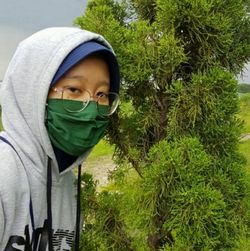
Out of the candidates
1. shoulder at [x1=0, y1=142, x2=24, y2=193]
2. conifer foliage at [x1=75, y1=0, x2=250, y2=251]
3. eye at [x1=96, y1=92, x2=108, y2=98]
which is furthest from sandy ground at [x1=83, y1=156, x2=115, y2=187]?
shoulder at [x1=0, y1=142, x2=24, y2=193]

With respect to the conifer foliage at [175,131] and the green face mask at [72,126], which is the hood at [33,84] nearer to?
the green face mask at [72,126]

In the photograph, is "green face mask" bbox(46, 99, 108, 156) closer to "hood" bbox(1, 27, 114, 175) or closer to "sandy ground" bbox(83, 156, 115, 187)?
"hood" bbox(1, 27, 114, 175)

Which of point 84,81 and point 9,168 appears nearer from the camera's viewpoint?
point 9,168

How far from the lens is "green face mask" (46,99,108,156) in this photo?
1.51m

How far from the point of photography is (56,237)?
1673 mm

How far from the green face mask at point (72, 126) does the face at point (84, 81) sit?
0.03 m

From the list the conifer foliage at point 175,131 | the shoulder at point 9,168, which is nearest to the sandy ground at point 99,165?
the conifer foliage at point 175,131

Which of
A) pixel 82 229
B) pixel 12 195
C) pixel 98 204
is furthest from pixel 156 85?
pixel 12 195

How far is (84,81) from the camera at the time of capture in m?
1.52

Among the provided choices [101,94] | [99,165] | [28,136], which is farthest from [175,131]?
[99,165]

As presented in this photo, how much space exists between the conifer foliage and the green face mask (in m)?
0.32

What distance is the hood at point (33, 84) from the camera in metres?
1.44

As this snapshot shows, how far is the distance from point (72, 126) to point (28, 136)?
0.46 ft

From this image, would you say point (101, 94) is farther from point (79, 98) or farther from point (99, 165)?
point (99, 165)
